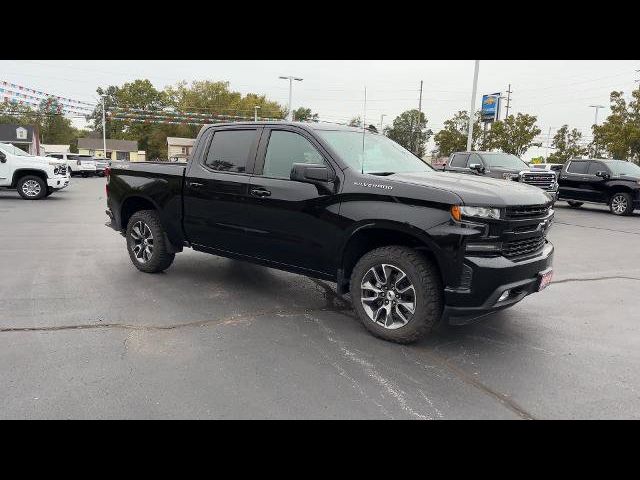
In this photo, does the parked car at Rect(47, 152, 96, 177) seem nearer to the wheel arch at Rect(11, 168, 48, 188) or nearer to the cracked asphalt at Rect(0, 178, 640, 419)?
the wheel arch at Rect(11, 168, 48, 188)

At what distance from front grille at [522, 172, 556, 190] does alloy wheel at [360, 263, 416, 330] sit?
11.5 m

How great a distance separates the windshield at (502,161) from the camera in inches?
590

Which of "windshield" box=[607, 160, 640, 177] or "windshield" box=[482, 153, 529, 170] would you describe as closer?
"windshield" box=[482, 153, 529, 170]

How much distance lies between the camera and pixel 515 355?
4.14 meters

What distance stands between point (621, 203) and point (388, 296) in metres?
14.2

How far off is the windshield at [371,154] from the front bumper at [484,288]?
1416mm

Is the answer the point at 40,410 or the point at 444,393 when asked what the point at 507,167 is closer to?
the point at 444,393

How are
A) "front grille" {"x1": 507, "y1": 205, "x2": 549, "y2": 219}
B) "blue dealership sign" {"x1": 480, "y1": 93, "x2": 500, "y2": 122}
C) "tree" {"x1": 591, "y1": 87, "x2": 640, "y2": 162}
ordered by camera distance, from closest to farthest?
"front grille" {"x1": 507, "y1": 205, "x2": 549, "y2": 219} → "tree" {"x1": 591, "y1": 87, "x2": 640, "y2": 162} → "blue dealership sign" {"x1": 480, "y1": 93, "x2": 500, "y2": 122}

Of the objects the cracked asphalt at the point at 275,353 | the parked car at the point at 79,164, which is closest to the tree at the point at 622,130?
the cracked asphalt at the point at 275,353

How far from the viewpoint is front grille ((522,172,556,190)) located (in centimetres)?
1451

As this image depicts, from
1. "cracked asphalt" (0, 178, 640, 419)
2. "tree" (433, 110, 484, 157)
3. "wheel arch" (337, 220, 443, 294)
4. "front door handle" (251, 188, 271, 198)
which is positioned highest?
"tree" (433, 110, 484, 157)

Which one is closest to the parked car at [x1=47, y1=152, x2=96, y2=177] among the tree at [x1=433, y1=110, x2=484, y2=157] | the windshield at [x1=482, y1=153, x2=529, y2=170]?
the tree at [x1=433, y1=110, x2=484, y2=157]

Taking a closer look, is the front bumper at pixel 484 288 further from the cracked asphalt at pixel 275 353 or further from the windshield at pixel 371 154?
the windshield at pixel 371 154

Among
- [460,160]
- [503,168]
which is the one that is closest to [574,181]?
[503,168]
